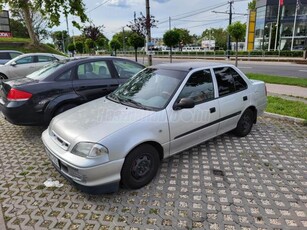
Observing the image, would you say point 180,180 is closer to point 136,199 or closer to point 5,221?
point 136,199

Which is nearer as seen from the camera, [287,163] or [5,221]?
[5,221]

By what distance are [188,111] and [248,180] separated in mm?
1288

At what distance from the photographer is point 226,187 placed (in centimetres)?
332

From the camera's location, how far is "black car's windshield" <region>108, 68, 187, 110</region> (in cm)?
361

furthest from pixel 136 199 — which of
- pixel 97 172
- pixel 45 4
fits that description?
pixel 45 4

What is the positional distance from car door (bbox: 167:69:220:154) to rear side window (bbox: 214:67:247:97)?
211 mm

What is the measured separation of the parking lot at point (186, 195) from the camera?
2.71 m

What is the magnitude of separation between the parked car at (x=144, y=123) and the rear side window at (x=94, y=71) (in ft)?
4.56

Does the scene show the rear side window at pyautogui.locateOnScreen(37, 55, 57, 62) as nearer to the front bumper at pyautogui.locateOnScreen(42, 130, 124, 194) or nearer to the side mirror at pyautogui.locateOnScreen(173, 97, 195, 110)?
the front bumper at pyautogui.locateOnScreen(42, 130, 124, 194)

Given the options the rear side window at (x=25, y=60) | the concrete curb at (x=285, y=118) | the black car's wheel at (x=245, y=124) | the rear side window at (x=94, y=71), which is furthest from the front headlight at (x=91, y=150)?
the rear side window at (x=25, y=60)

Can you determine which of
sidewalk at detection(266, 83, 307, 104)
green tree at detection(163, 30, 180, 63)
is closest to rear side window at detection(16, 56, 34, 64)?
sidewalk at detection(266, 83, 307, 104)

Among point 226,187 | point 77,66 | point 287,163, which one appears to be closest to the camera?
point 226,187

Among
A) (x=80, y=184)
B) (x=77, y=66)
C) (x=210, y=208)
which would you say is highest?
(x=77, y=66)

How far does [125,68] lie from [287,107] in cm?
468
